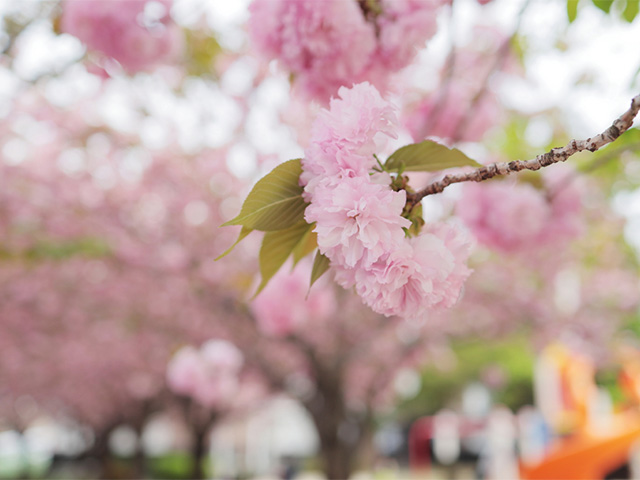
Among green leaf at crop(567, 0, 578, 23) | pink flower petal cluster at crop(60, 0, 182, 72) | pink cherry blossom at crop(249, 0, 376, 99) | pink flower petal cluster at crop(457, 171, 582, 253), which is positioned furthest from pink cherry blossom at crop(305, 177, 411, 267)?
pink flower petal cluster at crop(457, 171, 582, 253)

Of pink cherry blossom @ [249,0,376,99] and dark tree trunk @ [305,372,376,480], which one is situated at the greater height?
pink cherry blossom @ [249,0,376,99]

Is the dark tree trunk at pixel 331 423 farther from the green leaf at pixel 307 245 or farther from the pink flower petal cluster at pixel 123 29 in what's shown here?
the green leaf at pixel 307 245

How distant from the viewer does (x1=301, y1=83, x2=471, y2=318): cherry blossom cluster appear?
80 centimetres

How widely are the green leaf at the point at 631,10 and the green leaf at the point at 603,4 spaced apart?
4cm

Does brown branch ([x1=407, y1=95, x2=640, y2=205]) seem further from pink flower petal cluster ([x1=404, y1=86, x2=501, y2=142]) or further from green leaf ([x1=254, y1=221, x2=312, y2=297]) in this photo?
pink flower petal cluster ([x1=404, y1=86, x2=501, y2=142])

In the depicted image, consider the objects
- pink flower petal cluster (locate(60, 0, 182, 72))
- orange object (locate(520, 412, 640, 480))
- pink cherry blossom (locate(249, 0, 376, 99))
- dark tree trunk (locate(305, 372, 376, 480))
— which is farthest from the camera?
orange object (locate(520, 412, 640, 480))

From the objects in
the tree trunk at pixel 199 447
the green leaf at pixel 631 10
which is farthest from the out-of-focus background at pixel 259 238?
the tree trunk at pixel 199 447

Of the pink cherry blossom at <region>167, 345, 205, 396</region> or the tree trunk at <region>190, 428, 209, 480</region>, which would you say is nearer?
the pink cherry blossom at <region>167, 345, 205, 396</region>

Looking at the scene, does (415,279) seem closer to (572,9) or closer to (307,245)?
(307,245)

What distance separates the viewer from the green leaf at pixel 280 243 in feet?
3.29

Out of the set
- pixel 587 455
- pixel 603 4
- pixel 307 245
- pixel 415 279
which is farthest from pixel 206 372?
pixel 587 455

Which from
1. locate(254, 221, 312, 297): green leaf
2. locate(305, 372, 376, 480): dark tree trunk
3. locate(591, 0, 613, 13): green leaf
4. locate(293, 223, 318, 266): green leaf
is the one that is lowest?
locate(305, 372, 376, 480): dark tree trunk

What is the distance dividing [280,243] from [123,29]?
1.40 meters

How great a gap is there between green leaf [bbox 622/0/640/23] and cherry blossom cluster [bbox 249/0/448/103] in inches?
23.2
